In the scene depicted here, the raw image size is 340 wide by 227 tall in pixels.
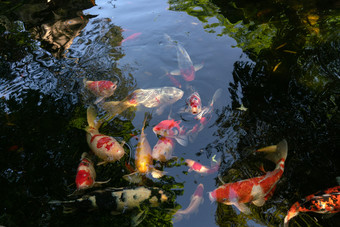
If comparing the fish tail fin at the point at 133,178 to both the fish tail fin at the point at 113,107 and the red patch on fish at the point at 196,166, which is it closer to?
the red patch on fish at the point at 196,166

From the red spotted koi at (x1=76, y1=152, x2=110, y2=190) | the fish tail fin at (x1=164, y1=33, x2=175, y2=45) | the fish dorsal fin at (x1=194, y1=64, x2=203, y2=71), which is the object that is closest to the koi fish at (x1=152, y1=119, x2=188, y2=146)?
the red spotted koi at (x1=76, y1=152, x2=110, y2=190)

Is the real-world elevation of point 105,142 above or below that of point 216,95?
below

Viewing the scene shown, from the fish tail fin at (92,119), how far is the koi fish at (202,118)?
143 cm

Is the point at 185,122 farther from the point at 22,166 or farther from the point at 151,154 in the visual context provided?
the point at 22,166

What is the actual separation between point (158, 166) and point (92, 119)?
1.33 m

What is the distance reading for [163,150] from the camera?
3.21 metres

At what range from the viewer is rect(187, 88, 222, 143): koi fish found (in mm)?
3473

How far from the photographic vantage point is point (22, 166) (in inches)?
128

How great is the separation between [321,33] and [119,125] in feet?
15.5

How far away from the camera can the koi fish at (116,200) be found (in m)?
2.71

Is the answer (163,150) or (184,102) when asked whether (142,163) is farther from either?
(184,102)

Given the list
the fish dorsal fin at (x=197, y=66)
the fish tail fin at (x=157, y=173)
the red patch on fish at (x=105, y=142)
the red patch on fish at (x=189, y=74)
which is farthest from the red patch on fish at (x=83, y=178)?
the fish dorsal fin at (x=197, y=66)

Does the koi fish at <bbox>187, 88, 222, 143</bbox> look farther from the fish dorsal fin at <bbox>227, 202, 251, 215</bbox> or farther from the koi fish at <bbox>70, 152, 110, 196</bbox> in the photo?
the koi fish at <bbox>70, 152, 110, 196</bbox>

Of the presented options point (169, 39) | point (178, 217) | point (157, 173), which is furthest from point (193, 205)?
point (169, 39)
